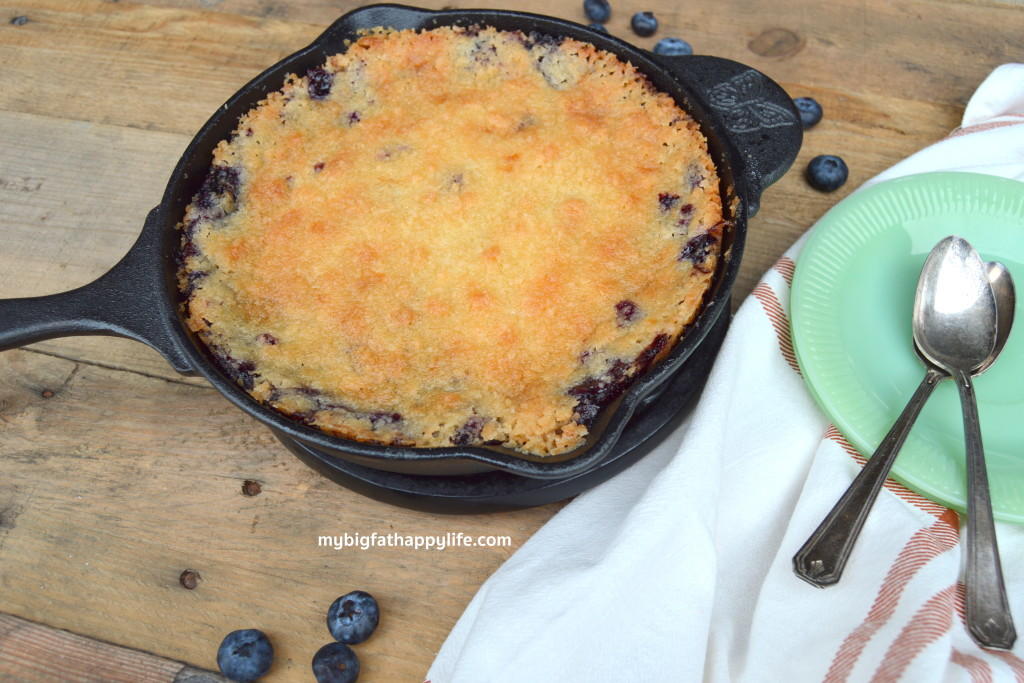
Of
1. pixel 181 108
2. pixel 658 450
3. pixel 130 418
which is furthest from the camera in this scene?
pixel 181 108

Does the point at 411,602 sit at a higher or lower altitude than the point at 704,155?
lower

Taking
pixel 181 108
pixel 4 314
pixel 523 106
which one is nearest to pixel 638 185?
pixel 523 106

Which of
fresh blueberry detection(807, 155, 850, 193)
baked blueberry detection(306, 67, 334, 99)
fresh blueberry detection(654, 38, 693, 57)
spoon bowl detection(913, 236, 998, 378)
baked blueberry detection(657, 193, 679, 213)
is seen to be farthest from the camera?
fresh blueberry detection(654, 38, 693, 57)

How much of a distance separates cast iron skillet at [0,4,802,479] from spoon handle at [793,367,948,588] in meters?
0.34

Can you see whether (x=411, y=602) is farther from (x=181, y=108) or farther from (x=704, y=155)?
(x=181, y=108)

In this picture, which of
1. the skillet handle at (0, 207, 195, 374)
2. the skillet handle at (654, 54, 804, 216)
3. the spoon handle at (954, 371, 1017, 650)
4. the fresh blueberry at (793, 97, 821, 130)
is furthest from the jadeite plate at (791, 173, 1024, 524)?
the skillet handle at (0, 207, 195, 374)

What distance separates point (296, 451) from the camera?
142 cm

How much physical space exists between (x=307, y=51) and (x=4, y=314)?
0.79 m

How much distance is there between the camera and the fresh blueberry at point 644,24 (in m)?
2.11

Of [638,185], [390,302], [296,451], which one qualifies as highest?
[638,185]

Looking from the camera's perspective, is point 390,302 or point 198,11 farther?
point 198,11

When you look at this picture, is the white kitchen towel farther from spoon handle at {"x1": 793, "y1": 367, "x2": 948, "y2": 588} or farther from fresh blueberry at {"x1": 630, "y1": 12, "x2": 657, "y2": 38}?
fresh blueberry at {"x1": 630, "y1": 12, "x2": 657, "y2": 38}

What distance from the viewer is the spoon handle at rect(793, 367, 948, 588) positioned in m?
1.20

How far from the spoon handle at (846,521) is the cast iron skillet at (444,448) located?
0.34 metres
